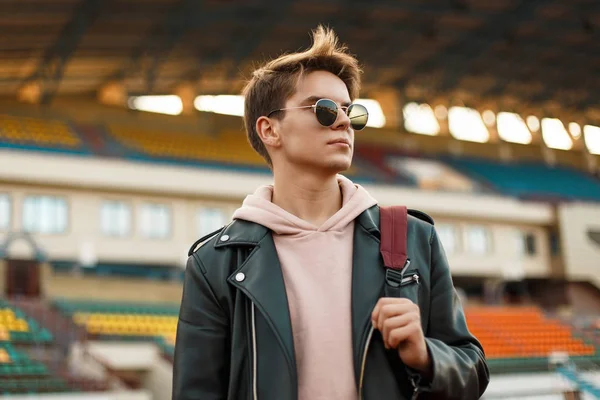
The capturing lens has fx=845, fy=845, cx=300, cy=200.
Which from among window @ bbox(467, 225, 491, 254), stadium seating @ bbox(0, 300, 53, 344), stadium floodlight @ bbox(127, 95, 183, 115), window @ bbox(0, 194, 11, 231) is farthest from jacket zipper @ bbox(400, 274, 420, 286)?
stadium floodlight @ bbox(127, 95, 183, 115)

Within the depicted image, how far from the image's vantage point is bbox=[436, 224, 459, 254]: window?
31016mm

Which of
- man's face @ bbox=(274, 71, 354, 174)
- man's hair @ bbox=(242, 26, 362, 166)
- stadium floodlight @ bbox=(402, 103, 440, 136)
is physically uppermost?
stadium floodlight @ bbox=(402, 103, 440, 136)

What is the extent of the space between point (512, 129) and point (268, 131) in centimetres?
4065

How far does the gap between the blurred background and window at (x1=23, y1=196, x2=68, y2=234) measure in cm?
5

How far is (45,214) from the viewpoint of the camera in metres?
23.9

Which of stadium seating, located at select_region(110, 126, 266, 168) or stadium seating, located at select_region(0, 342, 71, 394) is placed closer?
stadium seating, located at select_region(0, 342, 71, 394)

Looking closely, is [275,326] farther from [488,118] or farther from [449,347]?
[488,118]

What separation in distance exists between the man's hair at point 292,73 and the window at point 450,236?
→ 28619 millimetres

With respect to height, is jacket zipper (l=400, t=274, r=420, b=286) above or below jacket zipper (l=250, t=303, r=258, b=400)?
above

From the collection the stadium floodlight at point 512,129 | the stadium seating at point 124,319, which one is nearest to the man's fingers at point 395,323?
the stadium seating at point 124,319

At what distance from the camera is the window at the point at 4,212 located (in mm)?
23172

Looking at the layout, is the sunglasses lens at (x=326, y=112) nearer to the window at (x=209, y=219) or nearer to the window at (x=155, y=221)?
the window at (x=155, y=221)

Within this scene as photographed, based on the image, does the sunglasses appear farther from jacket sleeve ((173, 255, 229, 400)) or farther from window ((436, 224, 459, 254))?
window ((436, 224, 459, 254))

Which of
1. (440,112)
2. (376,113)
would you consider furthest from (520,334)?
(440,112)
